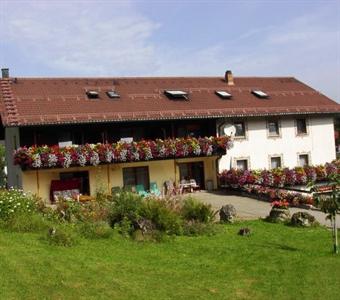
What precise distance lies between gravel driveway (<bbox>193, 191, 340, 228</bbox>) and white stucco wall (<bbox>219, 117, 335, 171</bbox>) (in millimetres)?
2976

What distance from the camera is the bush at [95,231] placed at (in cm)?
1273

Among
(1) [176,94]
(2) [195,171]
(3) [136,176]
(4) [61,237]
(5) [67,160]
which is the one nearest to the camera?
(4) [61,237]

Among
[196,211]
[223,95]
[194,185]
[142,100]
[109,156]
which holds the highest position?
[223,95]

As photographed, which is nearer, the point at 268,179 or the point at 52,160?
the point at 52,160

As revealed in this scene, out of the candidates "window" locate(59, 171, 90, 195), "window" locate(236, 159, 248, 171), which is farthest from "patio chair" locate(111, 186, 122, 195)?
"window" locate(236, 159, 248, 171)

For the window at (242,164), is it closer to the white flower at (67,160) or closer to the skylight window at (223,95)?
the skylight window at (223,95)

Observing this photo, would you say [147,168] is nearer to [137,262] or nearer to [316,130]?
[316,130]

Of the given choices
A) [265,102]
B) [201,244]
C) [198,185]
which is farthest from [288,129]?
[201,244]

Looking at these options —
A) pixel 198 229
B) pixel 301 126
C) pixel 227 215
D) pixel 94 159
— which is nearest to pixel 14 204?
pixel 198 229

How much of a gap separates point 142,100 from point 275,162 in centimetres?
861

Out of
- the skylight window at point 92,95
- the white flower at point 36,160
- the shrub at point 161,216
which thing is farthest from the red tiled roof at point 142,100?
the shrub at point 161,216

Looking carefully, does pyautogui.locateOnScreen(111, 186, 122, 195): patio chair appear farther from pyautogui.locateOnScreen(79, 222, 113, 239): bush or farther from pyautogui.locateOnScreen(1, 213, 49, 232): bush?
pyautogui.locateOnScreen(79, 222, 113, 239): bush

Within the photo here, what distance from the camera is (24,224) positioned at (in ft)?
43.4

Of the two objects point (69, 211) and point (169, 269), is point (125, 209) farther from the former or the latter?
point (169, 269)
